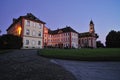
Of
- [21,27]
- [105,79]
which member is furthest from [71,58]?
[21,27]

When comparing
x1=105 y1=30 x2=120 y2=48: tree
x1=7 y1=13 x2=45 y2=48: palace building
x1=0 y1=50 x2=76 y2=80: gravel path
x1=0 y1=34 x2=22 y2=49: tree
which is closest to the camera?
x1=0 y1=50 x2=76 y2=80: gravel path

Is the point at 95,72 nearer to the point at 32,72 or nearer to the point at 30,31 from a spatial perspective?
the point at 32,72

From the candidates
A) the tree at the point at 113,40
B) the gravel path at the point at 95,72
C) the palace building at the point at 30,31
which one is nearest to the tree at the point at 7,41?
the palace building at the point at 30,31

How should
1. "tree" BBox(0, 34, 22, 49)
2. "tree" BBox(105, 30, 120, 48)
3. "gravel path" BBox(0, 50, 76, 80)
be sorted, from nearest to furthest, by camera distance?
"gravel path" BBox(0, 50, 76, 80) → "tree" BBox(0, 34, 22, 49) → "tree" BBox(105, 30, 120, 48)

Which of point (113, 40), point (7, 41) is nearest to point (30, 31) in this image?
point (7, 41)

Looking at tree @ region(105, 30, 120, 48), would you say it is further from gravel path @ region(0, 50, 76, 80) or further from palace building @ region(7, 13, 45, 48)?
gravel path @ region(0, 50, 76, 80)

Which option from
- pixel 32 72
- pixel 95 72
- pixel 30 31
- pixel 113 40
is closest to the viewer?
pixel 32 72

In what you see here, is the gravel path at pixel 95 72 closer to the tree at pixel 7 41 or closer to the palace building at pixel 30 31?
the tree at pixel 7 41

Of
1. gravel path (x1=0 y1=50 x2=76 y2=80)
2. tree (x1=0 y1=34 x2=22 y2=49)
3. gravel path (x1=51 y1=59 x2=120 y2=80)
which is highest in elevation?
tree (x1=0 y1=34 x2=22 y2=49)

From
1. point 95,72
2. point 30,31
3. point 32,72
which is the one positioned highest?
point 30,31

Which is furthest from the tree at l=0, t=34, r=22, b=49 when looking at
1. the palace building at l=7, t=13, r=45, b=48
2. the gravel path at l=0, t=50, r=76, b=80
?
the gravel path at l=0, t=50, r=76, b=80

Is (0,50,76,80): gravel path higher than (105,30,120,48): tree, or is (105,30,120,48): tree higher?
(105,30,120,48): tree

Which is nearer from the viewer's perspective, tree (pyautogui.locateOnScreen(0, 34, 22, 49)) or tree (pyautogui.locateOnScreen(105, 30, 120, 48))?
tree (pyautogui.locateOnScreen(0, 34, 22, 49))

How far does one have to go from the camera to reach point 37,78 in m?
7.38
